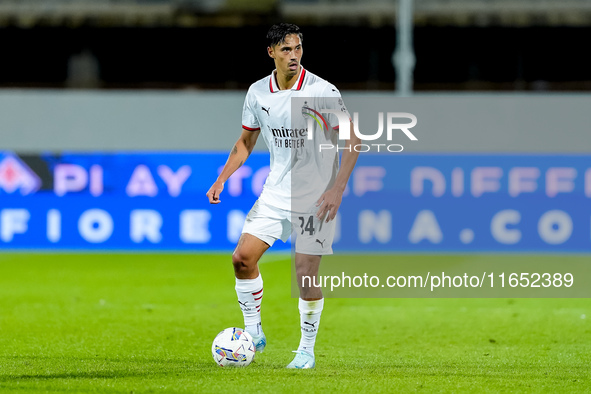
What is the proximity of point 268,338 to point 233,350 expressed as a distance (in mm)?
1539

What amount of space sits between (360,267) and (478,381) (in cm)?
645

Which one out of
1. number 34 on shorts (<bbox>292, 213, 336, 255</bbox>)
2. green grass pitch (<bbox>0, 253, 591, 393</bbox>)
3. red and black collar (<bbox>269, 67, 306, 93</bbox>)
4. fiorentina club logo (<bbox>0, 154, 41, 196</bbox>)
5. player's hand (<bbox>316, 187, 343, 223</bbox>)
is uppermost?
red and black collar (<bbox>269, 67, 306, 93</bbox>)

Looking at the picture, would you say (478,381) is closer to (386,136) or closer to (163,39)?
(386,136)

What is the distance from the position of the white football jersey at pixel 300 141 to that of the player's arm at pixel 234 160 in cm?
23

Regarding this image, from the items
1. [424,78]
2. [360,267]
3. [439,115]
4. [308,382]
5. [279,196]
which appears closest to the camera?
[308,382]

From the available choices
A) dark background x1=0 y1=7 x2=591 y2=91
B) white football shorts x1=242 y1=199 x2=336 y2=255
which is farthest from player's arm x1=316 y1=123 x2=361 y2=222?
dark background x1=0 y1=7 x2=591 y2=91

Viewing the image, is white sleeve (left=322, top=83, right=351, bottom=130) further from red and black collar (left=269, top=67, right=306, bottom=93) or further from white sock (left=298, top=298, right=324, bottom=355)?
white sock (left=298, top=298, right=324, bottom=355)

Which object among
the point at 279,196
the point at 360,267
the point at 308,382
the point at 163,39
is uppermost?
the point at 163,39

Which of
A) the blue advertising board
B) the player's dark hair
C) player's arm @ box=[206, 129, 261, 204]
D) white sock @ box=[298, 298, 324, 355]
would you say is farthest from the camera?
the blue advertising board

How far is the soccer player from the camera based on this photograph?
559 centimetres

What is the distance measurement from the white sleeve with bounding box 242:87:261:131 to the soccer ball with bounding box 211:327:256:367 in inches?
48.0

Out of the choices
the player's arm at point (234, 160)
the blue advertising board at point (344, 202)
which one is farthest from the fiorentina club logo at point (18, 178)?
the player's arm at point (234, 160)

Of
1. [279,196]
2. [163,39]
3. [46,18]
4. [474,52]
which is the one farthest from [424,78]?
[279,196]

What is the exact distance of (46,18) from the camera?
17047mm
